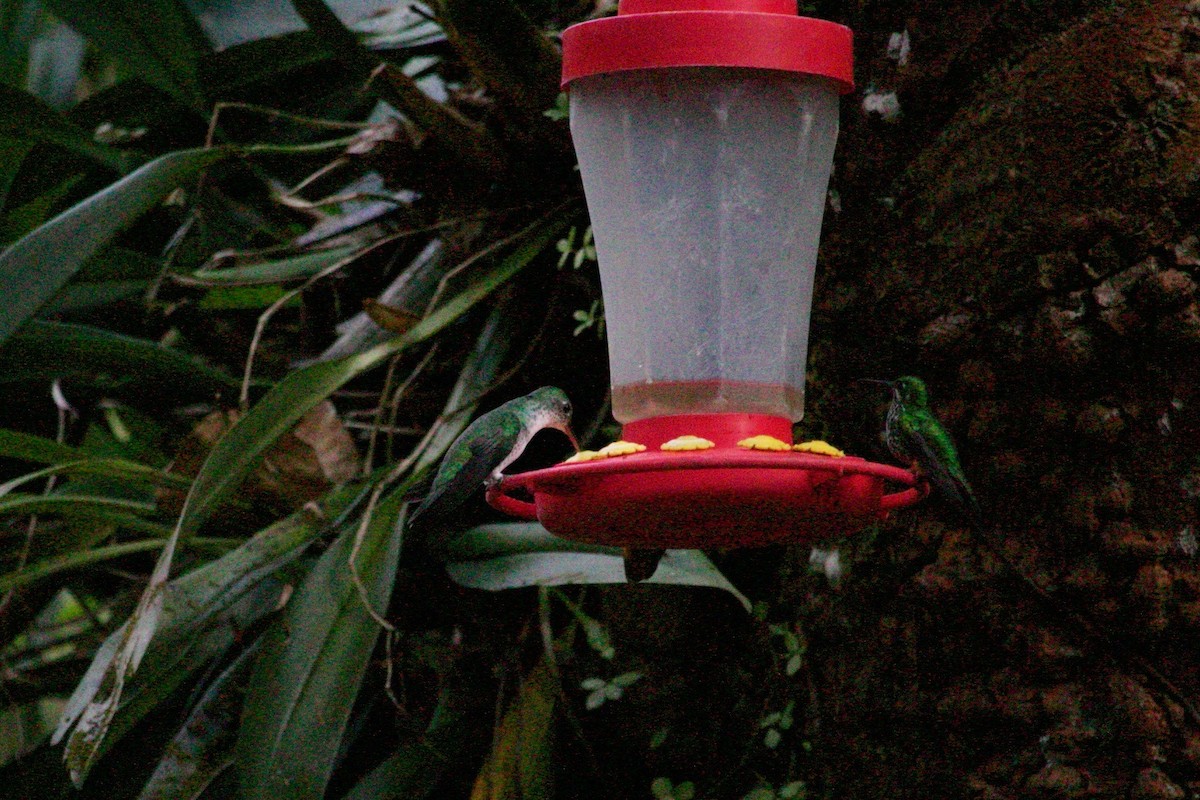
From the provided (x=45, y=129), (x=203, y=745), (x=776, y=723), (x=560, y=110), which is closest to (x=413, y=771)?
(x=203, y=745)

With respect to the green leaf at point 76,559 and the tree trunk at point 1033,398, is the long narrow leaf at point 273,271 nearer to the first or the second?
the green leaf at point 76,559

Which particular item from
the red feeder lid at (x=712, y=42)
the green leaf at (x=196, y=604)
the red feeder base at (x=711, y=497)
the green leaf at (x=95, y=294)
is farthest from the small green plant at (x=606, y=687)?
the green leaf at (x=95, y=294)

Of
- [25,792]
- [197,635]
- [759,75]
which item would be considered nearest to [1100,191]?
[759,75]

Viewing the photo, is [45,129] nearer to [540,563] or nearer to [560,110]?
[560,110]

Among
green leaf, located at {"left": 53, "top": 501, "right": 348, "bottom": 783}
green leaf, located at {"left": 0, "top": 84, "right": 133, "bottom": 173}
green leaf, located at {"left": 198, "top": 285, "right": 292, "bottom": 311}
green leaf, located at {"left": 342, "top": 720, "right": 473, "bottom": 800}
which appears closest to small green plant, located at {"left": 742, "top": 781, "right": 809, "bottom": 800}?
green leaf, located at {"left": 342, "top": 720, "right": 473, "bottom": 800}

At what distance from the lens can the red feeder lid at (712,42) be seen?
4.62ft

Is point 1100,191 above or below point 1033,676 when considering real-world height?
above

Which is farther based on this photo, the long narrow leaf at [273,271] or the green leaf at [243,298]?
the green leaf at [243,298]

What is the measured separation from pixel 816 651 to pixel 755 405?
59 centimetres

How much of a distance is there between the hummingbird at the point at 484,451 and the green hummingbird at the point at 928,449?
0.45 m

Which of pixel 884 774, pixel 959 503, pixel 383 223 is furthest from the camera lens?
pixel 383 223

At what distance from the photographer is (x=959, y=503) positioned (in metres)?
1.43

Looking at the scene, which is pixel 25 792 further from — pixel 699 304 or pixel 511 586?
pixel 699 304

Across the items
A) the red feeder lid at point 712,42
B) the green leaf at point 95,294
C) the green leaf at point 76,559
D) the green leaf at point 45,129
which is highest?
the red feeder lid at point 712,42
